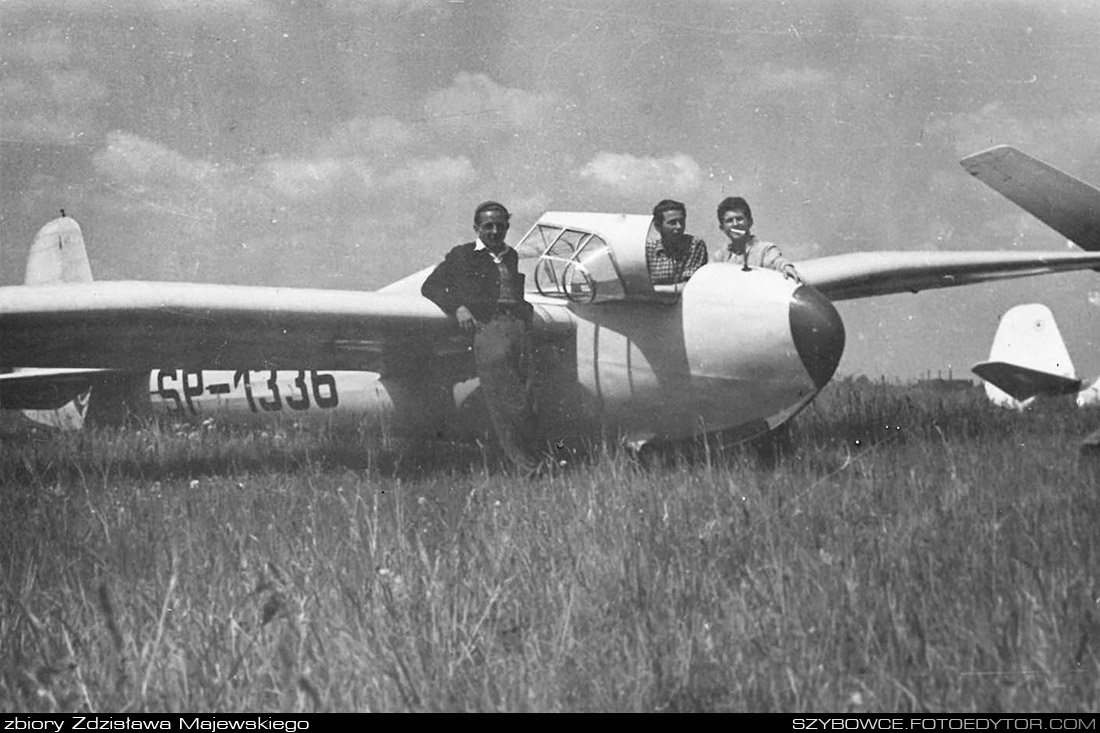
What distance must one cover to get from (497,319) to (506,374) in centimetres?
37

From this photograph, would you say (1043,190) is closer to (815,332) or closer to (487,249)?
(815,332)

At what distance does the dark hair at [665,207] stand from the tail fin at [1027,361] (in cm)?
1010

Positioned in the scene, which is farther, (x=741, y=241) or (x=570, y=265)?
(x=741, y=241)

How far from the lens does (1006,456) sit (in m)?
5.09

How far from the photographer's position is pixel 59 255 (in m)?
11.8

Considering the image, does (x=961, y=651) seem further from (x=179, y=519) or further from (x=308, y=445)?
(x=308, y=445)

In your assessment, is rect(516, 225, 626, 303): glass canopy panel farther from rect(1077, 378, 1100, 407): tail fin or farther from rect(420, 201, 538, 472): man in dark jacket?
rect(1077, 378, 1100, 407): tail fin

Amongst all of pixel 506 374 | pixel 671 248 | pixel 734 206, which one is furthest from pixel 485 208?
pixel 734 206

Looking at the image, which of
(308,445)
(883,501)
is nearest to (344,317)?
(308,445)

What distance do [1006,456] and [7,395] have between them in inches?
386

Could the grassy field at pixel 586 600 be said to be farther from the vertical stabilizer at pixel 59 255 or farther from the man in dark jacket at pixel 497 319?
the vertical stabilizer at pixel 59 255

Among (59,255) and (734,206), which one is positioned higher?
(59,255)

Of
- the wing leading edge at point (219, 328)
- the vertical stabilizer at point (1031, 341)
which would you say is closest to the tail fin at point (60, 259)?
the wing leading edge at point (219, 328)

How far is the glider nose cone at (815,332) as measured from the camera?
556 centimetres
